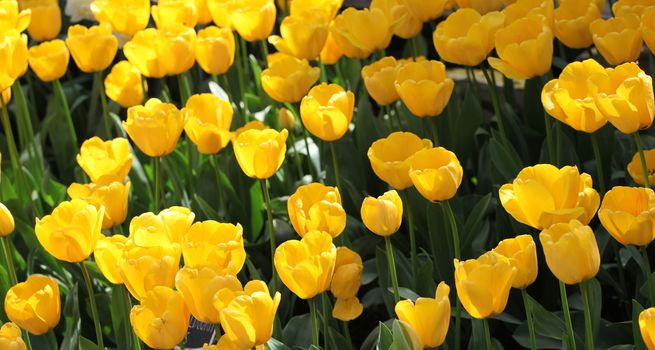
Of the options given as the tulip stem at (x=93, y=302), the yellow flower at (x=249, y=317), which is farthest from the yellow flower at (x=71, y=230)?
the yellow flower at (x=249, y=317)

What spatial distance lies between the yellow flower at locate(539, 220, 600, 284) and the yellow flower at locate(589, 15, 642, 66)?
2.54ft

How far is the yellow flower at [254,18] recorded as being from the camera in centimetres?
275

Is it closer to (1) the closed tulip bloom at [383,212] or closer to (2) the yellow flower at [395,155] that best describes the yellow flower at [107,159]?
(2) the yellow flower at [395,155]

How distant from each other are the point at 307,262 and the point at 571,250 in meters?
0.41

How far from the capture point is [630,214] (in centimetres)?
171

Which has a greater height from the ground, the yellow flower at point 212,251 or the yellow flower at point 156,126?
the yellow flower at point 212,251

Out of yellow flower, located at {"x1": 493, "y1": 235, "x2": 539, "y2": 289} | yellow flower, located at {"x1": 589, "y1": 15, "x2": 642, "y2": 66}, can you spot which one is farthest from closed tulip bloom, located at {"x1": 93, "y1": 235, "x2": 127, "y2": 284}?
yellow flower, located at {"x1": 589, "y1": 15, "x2": 642, "y2": 66}

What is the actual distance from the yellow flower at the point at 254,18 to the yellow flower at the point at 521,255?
1.30 m

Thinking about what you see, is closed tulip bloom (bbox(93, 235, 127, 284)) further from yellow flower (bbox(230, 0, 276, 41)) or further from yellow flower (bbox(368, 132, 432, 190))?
yellow flower (bbox(230, 0, 276, 41))

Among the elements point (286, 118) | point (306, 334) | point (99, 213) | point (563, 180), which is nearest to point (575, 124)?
point (563, 180)

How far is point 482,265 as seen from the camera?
1563 millimetres

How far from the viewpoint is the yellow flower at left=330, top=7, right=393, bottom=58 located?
2562 mm

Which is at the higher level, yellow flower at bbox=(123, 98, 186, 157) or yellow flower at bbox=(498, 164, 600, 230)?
yellow flower at bbox=(498, 164, 600, 230)

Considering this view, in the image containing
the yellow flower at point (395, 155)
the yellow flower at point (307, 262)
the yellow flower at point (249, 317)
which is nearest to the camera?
the yellow flower at point (249, 317)
